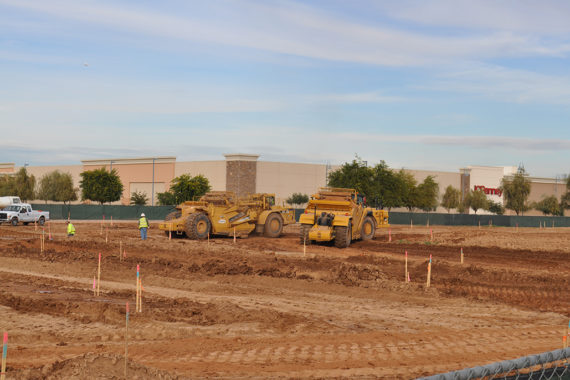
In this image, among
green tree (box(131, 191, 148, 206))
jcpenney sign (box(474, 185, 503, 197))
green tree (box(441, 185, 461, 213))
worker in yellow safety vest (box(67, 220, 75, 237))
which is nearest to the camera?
worker in yellow safety vest (box(67, 220, 75, 237))

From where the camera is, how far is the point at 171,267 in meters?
23.1

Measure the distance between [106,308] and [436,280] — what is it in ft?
37.1

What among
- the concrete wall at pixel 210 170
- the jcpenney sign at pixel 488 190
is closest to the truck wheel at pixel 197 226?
the concrete wall at pixel 210 170

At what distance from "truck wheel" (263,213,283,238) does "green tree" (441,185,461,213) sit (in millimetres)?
55304

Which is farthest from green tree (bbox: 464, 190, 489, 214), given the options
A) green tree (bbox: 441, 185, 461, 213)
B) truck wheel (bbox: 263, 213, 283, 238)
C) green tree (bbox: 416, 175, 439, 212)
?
truck wheel (bbox: 263, 213, 283, 238)

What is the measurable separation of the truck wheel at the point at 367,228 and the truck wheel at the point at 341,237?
326 centimetres

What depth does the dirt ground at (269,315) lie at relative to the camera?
10031 millimetres

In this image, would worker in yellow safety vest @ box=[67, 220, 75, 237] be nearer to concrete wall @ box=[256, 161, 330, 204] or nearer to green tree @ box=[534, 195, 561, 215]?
concrete wall @ box=[256, 161, 330, 204]

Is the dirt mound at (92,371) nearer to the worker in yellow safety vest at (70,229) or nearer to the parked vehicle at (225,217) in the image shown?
the parked vehicle at (225,217)

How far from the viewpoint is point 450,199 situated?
3452 inches

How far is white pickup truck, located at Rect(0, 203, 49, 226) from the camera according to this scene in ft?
154

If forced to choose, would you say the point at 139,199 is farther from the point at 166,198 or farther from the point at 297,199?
the point at 297,199

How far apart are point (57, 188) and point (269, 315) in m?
77.7

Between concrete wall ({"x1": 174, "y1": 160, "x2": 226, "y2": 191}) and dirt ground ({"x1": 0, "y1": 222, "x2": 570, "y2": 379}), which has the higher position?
concrete wall ({"x1": 174, "y1": 160, "x2": 226, "y2": 191})
